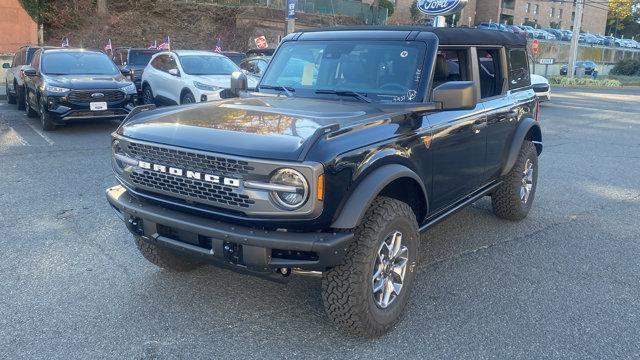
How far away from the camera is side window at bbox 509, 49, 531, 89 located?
19.2 ft

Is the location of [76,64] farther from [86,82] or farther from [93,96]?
[93,96]

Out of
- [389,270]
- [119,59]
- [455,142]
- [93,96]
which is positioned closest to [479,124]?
[455,142]

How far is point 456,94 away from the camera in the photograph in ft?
13.1

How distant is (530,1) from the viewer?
76.1 meters

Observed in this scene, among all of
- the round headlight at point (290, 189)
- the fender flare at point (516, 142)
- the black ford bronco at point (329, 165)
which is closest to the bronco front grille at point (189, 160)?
the black ford bronco at point (329, 165)

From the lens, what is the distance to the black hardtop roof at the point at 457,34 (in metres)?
4.62

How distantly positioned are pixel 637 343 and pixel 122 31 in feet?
103

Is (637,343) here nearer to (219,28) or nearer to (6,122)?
(6,122)

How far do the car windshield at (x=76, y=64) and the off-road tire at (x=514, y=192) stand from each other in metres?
8.97

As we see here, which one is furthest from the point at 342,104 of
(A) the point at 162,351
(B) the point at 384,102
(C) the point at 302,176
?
(A) the point at 162,351

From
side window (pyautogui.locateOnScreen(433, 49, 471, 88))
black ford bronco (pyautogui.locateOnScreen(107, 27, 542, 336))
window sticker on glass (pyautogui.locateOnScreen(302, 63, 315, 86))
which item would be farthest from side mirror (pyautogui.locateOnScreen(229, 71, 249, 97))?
side window (pyautogui.locateOnScreen(433, 49, 471, 88))

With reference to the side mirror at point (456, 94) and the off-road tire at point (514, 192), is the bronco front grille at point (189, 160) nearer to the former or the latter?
the side mirror at point (456, 94)

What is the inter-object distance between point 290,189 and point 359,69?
5.88 ft

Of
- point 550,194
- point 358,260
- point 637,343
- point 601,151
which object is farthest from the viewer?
point 601,151
